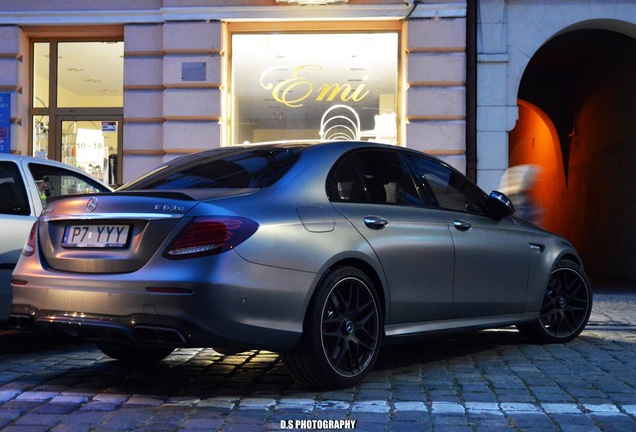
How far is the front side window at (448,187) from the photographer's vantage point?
A: 6656mm

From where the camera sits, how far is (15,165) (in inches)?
293

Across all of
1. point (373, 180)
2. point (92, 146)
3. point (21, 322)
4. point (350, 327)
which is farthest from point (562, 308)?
point (92, 146)

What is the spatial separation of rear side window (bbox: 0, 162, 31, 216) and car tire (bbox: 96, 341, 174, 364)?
57.0 inches

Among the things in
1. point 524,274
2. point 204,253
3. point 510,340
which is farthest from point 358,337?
point 510,340

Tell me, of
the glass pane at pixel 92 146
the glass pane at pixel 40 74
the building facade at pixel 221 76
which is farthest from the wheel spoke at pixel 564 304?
the glass pane at pixel 40 74

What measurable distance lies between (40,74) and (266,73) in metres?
3.45

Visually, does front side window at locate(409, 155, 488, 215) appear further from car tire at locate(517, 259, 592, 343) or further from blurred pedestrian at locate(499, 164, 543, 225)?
blurred pedestrian at locate(499, 164, 543, 225)

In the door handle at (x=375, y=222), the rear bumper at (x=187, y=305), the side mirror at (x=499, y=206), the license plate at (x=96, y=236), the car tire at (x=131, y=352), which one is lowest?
the car tire at (x=131, y=352)

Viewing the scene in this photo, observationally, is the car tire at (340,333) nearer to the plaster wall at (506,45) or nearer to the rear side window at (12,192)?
the rear side window at (12,192)

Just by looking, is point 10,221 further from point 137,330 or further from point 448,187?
point 448,187

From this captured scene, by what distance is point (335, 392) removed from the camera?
5484 millimetres

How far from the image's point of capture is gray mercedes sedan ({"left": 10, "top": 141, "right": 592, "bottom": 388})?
5.03 m

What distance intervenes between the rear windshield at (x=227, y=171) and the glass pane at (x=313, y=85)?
790 centimetres

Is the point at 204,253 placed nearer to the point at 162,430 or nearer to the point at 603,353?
the point at 162,430
